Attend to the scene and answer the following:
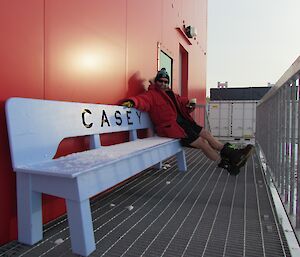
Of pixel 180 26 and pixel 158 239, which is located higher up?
pixel 180 26

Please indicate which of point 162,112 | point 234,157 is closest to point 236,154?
point 234,157

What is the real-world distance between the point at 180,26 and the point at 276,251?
4800 mm

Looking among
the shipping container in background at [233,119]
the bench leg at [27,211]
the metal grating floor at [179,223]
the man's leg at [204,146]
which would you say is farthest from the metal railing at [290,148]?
the shipping container in background at [233,119]

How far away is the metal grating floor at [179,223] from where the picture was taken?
1541mm

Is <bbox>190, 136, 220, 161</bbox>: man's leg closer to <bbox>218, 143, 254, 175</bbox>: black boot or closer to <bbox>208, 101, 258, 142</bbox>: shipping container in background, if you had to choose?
<bbox>218, 143, 254, 175</bbox>: black boot

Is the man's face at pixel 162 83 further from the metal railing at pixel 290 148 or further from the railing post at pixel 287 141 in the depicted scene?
the railing post at pixel 287 141

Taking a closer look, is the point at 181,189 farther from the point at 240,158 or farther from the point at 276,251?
the point at 276,251

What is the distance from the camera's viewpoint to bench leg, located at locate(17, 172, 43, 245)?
5.01ft

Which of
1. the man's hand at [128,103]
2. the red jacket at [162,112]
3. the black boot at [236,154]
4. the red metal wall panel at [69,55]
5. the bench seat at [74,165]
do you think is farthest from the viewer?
the red jacket at [162,112]

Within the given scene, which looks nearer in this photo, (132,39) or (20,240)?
(20,240)

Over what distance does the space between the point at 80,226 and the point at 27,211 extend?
0.35 m

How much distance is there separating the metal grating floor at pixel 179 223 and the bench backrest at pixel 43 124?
490mm

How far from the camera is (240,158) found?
3.16 metres

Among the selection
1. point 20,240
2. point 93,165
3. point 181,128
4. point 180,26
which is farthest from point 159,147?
point 180,26
